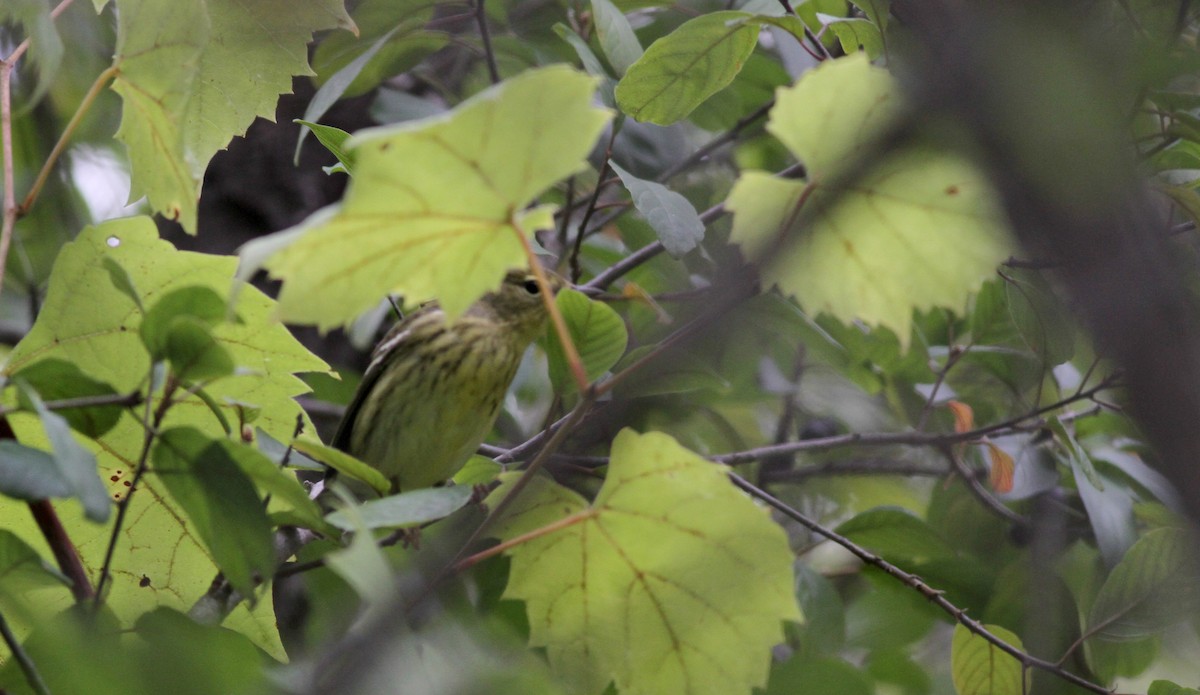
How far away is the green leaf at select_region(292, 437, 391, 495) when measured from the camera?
1.30m

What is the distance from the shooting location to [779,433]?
3400mm

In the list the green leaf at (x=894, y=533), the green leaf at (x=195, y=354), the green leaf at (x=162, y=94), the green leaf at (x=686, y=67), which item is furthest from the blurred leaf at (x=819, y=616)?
the green leaf at (x=195, y=354)

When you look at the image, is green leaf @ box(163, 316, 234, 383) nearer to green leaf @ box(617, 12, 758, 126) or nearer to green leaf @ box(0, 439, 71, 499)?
green leaf @ box(0, 439, 71, 499)

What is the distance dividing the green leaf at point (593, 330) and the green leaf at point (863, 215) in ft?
0.70

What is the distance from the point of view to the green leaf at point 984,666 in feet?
6.43

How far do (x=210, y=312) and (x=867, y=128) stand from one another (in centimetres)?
72

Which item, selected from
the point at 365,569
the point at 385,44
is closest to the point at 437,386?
the point at 385,44

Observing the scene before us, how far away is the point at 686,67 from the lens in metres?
1.89

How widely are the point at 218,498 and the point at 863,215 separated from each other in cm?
78

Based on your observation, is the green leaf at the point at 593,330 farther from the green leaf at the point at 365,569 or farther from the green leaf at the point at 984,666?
the green leaf at the point at 984,666

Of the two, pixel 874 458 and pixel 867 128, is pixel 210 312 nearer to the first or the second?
pixel 867 128

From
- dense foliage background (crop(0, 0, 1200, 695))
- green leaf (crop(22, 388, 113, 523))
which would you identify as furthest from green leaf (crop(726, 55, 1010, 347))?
green leaf (crop(22, 388, 113, 523))

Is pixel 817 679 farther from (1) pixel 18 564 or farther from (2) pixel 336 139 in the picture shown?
(1) pixel 18 564

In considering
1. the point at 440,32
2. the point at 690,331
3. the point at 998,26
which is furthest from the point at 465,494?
the point at 440,32
